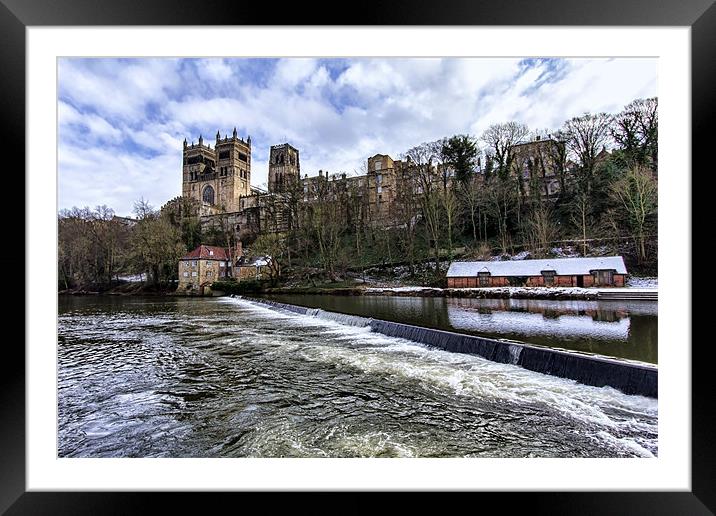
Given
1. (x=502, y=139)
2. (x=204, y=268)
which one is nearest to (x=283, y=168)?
(x=204, y=268)

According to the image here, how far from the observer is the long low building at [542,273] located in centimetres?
782

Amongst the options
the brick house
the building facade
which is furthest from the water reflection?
the brick house

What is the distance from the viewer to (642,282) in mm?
6980

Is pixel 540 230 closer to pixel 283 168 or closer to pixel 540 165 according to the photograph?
pixel 540 165

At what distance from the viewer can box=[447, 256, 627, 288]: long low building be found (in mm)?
7820

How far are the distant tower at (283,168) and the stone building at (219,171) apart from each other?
18.6 ft

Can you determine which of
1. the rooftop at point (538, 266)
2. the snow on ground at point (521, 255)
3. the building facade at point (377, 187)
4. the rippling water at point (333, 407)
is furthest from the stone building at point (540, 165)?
the rippling water at point (333, 407)

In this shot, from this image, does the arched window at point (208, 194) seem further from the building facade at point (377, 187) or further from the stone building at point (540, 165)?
Result: the stone building at point (540, 165)

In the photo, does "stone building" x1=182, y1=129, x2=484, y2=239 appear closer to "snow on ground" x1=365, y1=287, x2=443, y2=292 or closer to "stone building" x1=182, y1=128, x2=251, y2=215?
"snow on ground" x1=365, y1=287, x2=443, y2=292
